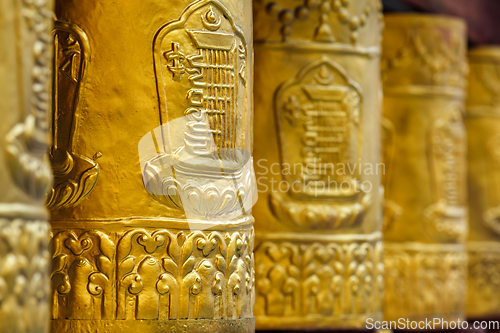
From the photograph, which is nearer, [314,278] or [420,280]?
[314,278]

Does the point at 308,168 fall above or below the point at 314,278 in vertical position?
above

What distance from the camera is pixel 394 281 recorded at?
2566mm

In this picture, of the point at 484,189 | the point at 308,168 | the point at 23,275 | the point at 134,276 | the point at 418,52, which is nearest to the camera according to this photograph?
the point at 23,275

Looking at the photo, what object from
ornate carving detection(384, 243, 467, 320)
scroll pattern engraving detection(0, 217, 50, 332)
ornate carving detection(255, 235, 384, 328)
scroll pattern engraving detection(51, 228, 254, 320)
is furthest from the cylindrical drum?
ornate carving detection(384, 243, 467, 320)

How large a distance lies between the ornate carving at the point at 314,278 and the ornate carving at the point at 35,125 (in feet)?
3.39

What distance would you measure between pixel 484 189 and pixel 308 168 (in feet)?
4.11

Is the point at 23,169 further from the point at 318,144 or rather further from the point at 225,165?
the point at 318,144

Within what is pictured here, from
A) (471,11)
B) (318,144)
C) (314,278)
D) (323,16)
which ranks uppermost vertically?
(471,11)

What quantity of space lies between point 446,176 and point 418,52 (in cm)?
40

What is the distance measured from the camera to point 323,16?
2027 millimetres

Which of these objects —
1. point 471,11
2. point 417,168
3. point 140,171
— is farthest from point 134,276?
point 471,11

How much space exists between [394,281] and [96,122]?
4.72ft

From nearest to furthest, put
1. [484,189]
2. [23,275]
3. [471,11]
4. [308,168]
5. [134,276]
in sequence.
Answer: [23,275]
[134,276]
[308,168]
[471,11]
[484,189]

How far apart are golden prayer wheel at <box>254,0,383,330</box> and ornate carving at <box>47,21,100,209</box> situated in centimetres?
69
